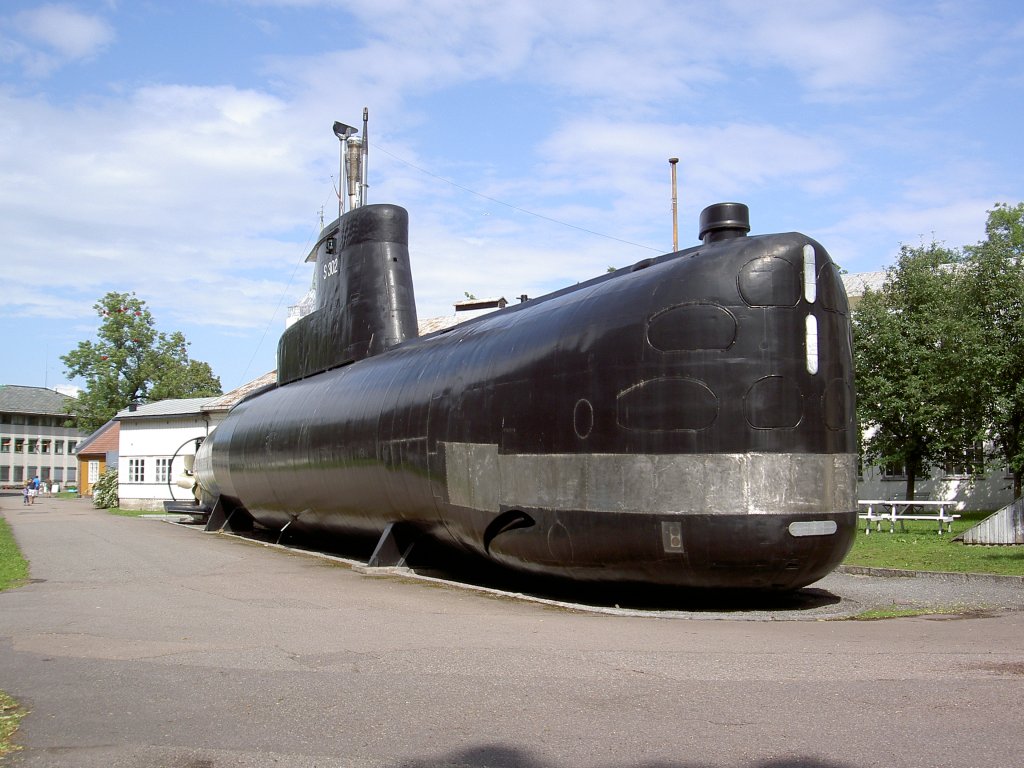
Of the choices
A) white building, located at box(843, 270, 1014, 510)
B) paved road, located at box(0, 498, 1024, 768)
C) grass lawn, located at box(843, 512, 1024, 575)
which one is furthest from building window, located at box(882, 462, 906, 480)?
paved road, located at box(0, 498, 1024, 768)

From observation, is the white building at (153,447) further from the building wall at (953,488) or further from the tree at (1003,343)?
the tree at (1003,343)

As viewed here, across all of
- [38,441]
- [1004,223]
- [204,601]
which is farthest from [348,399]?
[38,441]

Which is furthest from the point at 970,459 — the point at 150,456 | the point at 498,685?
the point at 150,456

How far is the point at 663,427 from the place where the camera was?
943cm

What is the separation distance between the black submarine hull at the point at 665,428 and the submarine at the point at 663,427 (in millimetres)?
19

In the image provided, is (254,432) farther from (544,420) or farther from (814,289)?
(814,289)

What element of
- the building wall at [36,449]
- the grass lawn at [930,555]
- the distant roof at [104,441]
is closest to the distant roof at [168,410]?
the distant roof at [104,441]

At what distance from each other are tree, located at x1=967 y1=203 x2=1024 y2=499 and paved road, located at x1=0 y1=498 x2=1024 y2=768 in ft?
60.6

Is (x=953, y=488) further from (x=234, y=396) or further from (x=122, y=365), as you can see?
(x=122, y=365)

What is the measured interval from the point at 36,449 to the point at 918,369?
96.8 m

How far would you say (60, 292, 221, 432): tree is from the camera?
7725cm

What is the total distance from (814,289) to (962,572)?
521 cm

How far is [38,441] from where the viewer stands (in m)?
103

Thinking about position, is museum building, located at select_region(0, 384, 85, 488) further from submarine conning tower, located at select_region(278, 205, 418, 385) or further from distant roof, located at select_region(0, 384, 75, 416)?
submarine conning tower, located at select_region(278, 205, 418, 385)
